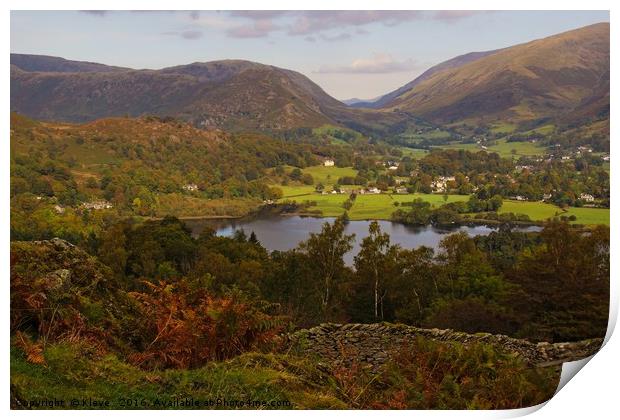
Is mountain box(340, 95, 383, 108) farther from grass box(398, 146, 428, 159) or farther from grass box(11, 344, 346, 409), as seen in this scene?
grass box(11, 344, 346, 409)

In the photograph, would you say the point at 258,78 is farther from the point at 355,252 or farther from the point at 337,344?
the point at 337,344

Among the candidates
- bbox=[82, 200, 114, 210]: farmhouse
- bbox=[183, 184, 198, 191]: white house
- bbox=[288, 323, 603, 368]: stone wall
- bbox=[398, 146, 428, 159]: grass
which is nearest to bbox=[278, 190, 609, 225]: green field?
bbox=[398, 146, 428, 159]: grass

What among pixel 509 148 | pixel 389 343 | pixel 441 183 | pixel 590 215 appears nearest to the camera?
pixel 389 343

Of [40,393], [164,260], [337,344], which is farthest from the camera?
[164,260]

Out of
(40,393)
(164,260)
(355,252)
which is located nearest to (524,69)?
(355,252)

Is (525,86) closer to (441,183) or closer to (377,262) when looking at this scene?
(441,183)

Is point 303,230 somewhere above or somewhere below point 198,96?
below

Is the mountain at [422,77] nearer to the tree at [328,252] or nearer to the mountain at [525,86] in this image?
the mountain at [525,86]

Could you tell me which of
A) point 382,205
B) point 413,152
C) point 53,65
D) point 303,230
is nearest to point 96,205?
point 53,65
